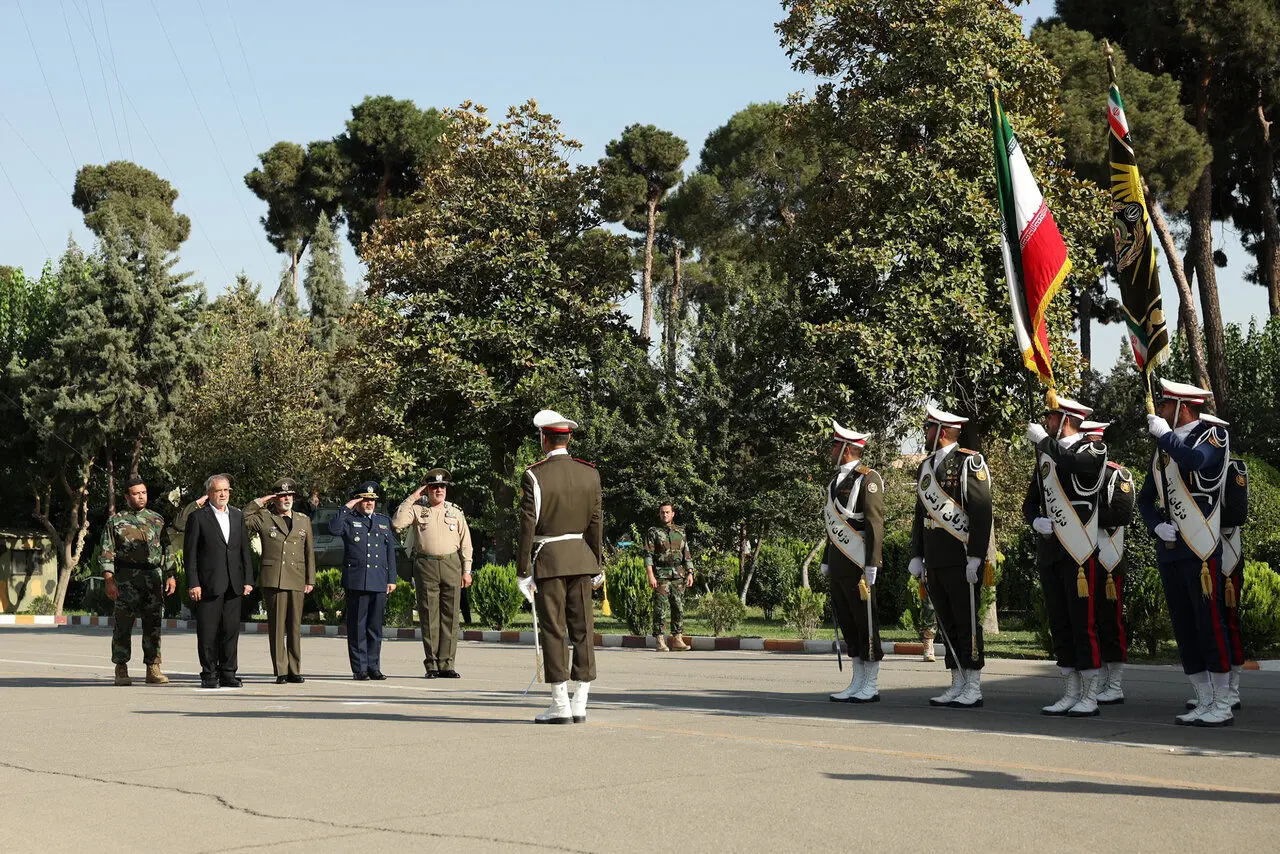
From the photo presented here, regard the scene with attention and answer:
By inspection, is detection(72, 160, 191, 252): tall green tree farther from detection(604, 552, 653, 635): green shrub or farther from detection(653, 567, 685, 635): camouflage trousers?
detection(653, 567, 685, 635): camouflage trousers

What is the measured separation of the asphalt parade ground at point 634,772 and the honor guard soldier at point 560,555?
57 centimetres

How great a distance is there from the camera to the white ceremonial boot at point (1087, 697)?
10.5 meters

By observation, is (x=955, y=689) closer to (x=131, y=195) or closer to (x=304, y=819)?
(x=304, y=819)

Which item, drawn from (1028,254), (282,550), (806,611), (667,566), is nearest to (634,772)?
(1028,254)

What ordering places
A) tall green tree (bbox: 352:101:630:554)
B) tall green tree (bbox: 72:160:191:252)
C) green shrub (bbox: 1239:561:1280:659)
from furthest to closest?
tall green tree (bbox: 72:160:191:252), tall green tree (bbox: 352:101:630:554), green shrub (bbox: 1239:561:1280:659)

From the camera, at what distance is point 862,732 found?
31.1ft

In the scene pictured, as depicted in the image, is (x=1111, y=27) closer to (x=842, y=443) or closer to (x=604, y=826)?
(x=842, y=443)

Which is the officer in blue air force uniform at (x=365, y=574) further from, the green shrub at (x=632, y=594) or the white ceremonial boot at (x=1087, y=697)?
the green shrub at (x=632, y=594)

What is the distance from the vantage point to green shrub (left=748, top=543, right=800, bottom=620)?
33188mm

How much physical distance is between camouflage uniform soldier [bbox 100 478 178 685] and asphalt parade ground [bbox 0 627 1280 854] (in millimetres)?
1151

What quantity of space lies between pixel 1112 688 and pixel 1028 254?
3668 mm

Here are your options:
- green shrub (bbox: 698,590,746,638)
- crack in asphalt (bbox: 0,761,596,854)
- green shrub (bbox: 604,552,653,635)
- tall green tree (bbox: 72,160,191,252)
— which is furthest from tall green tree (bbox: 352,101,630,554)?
tall green tree (bbox: 72,160,191,252)

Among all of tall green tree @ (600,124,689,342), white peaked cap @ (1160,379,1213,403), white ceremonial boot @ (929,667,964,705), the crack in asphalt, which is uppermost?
tall green tree @ (600,124,689,342)

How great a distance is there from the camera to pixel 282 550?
15055mm
